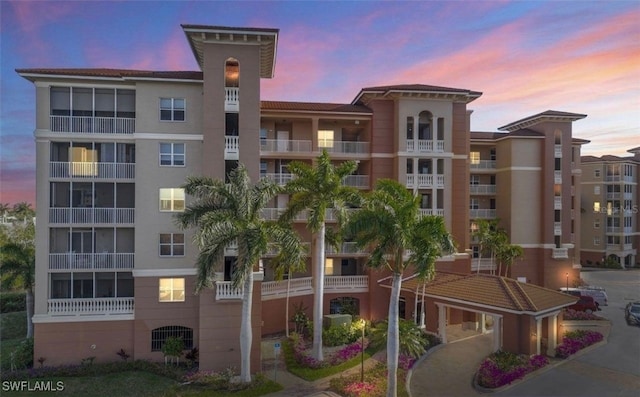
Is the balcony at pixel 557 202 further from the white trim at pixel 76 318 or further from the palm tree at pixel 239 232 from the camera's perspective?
the white trim at pixel 76 318

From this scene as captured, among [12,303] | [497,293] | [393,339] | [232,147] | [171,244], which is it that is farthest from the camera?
[12,303]

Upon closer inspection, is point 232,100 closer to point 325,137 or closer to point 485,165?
point 325,137

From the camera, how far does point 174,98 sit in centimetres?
2347

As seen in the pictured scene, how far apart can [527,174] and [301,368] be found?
99.3ft

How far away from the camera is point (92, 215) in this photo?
23.0 metres

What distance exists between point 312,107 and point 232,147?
35.0 feet

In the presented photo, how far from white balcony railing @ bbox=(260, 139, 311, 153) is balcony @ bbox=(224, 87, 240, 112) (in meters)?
7.66

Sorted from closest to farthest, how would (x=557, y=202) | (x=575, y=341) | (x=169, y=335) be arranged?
(x=169, y=335) → (x=575, y=341) → (x=557, y=202)

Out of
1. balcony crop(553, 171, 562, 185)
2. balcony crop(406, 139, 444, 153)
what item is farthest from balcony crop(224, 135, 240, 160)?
balcony crop(553, 171, 562, 185)

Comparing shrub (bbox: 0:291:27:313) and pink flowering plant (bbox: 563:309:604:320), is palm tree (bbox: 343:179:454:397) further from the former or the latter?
shrub (bbox: 0:291:27:313)

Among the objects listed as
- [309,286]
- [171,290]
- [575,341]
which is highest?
[171,290]

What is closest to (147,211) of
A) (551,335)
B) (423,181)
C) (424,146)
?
(423,181)

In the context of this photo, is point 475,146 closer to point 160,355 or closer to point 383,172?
point 383,172

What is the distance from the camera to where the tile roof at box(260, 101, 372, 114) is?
1193 inches
